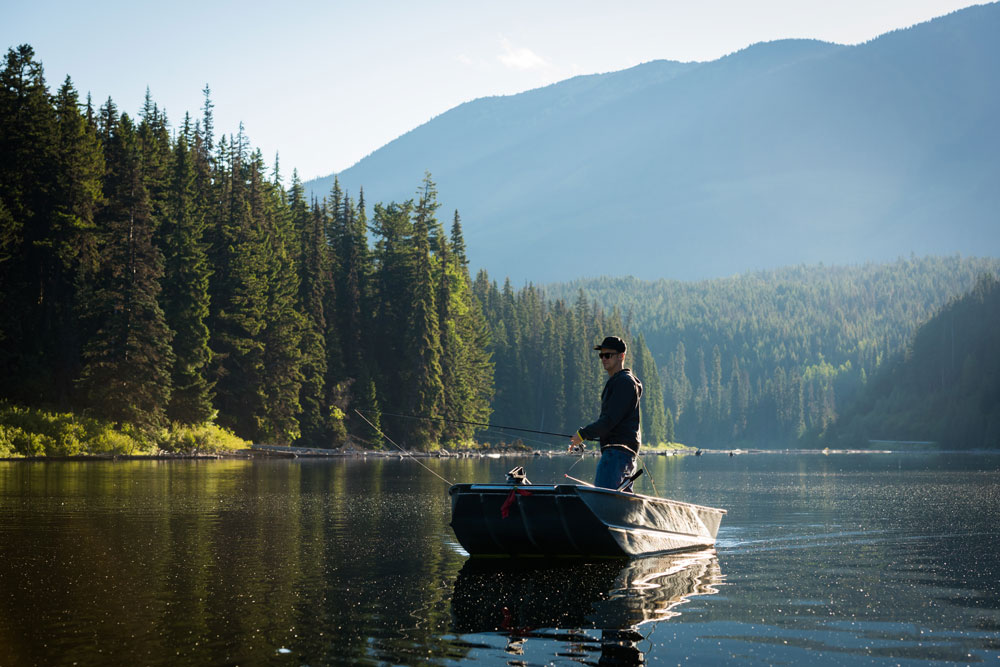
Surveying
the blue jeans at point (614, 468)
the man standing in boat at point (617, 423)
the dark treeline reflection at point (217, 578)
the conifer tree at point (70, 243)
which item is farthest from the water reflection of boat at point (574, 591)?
the conifer tree at point (70, 243)

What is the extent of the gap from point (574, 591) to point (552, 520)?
2.53 m

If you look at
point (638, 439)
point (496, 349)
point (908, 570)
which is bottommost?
point (908, 570)

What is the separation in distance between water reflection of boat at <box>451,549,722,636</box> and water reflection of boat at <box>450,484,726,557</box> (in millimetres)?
301

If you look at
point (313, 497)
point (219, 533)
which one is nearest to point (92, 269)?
point (313, 497)

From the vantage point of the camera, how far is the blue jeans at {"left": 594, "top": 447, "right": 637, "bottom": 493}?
18.8 metres

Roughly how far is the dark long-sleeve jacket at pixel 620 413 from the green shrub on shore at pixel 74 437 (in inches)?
1669

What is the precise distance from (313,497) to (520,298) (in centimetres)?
12141

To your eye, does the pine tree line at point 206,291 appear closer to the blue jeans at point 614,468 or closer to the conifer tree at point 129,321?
the conifer tree at point 129,321

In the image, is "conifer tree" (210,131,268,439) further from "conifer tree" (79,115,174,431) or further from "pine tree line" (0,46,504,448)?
"conifer tree" (79,115,174,431)

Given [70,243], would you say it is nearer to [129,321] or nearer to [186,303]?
[129,321]

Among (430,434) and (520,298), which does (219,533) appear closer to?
(430,434)

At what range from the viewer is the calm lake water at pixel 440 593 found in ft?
37.5

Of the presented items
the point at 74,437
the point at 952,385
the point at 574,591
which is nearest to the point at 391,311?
the point at 74,437

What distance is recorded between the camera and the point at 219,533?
72.8 feet
